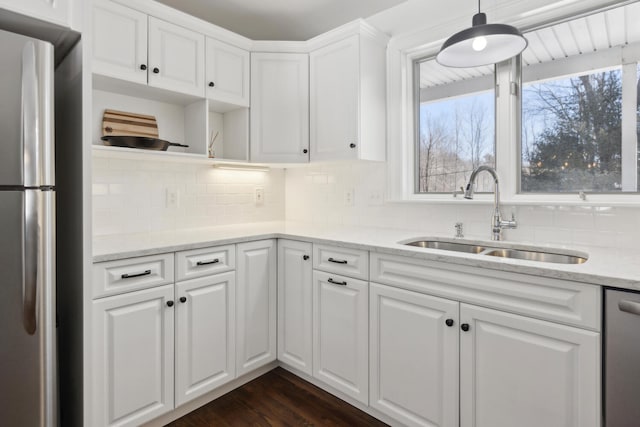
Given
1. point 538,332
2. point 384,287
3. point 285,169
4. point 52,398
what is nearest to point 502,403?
point 538,332

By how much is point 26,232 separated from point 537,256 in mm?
2185

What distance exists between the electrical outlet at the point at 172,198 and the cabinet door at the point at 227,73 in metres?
0.69

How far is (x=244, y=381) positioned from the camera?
2268 millimetres

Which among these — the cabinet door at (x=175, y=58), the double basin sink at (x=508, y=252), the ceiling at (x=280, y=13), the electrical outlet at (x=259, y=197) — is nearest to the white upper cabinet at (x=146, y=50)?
the cabinet door at (x=175, y=58)

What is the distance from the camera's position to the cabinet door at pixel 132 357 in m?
1.60

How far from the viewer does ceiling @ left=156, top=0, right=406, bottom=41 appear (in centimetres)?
243

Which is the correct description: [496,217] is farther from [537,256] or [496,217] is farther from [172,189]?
[172,189]

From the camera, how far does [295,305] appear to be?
7.38 feet

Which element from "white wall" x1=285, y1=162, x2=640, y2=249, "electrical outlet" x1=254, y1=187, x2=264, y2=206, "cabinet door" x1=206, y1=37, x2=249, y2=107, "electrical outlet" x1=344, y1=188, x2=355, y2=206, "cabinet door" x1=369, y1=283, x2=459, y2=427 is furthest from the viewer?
"electrical outlet" x1=254, y1=187, x2=264, y2=206

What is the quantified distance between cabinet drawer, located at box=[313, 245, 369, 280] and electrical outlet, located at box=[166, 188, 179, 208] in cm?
106

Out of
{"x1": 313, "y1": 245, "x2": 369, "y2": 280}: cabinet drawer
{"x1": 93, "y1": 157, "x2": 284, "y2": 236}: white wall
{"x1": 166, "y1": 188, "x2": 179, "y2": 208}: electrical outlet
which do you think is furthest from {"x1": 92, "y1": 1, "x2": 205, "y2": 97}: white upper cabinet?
{"x1": 313, "y1": 245, "x2": 369, "y2": 280}: cabinet drawer

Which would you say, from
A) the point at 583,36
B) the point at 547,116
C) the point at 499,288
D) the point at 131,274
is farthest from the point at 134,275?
the point at 583,36

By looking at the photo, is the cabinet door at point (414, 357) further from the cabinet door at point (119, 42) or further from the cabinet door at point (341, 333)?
the cabinet door at point (119, 42)

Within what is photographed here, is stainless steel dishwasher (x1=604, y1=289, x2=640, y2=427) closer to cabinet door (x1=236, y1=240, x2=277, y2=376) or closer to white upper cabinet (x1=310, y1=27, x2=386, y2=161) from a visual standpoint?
white upper cabinet (x1=310, y1=27, x2=386, y2=161)
